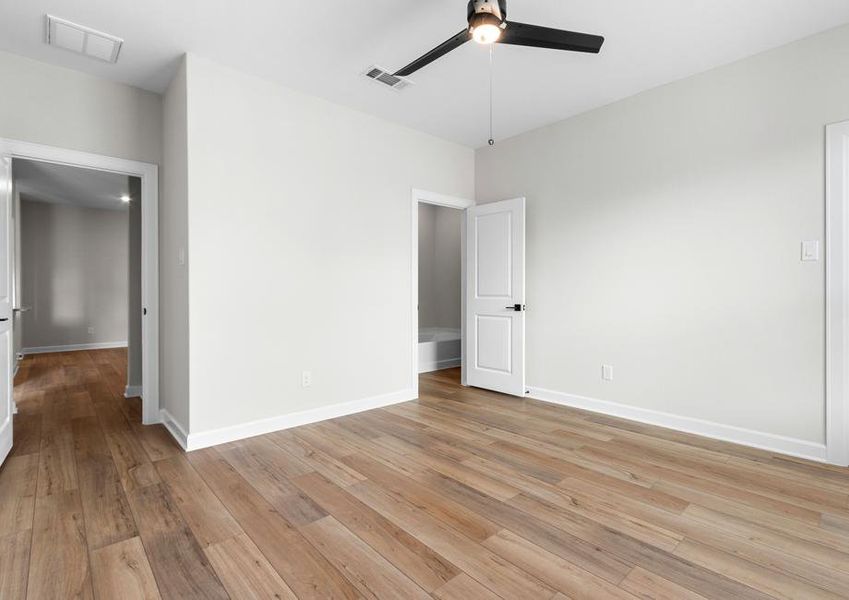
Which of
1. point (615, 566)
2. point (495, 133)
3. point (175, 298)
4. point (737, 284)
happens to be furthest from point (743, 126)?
point (175, 298)

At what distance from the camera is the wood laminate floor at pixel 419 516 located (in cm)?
163

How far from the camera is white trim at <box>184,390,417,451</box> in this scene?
301 cm

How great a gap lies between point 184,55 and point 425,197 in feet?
7.63

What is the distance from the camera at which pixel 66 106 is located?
Result: 122 inches

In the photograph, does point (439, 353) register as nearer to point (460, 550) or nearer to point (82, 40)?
point (460, 550)

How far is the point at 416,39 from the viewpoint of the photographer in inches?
110

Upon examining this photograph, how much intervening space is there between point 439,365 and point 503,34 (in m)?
4.52

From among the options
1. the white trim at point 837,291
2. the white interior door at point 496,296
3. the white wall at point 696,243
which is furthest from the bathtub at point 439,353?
the white trim at point 837,291

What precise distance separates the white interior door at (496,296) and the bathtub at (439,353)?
1.05 m

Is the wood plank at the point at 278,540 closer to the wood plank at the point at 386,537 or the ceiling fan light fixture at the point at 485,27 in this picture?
the wood plank at the point at 386,537

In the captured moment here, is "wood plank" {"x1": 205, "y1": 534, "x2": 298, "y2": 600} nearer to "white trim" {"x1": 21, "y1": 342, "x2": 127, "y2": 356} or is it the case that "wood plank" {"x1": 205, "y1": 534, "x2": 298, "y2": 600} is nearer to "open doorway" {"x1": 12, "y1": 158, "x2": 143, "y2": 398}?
"open doorway" {"x1": 12, "y1": 158, "x2": 143, "y2": 398}

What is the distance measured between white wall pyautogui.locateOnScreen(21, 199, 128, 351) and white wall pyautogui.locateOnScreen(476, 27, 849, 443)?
25.7 ft

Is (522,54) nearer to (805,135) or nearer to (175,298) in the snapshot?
(805,135)

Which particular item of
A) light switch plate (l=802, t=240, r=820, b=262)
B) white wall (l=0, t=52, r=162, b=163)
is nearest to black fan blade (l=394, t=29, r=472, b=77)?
white wall (l=0, t=52, r=162, b=163)
